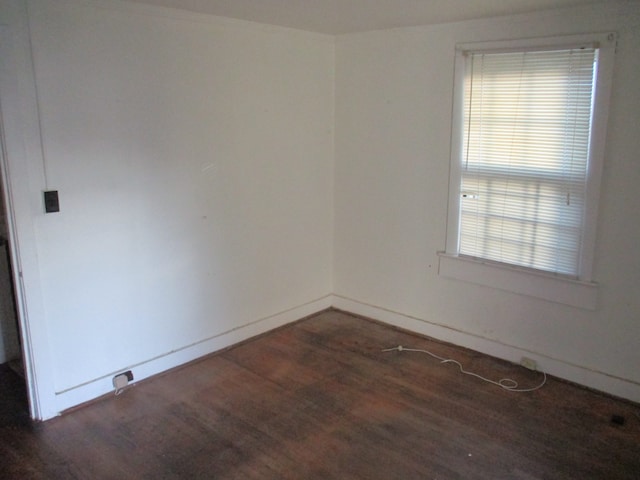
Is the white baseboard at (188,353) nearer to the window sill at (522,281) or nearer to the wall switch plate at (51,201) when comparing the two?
the wall switch plate at (51,201)

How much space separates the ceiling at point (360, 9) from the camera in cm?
299

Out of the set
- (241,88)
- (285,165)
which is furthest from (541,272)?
(241,88)

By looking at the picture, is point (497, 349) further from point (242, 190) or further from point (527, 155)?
point (242, 190)

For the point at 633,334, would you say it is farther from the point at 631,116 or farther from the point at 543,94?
the point at 543,94

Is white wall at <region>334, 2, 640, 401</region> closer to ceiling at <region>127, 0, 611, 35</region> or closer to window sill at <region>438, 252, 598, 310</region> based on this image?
window sill at <region>438, 252, 598, 310</region>

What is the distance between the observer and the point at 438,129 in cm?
377

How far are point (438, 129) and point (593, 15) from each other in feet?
3.88

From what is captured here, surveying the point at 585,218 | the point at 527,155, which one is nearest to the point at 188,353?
the point at 527,155

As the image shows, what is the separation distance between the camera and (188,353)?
143 inches

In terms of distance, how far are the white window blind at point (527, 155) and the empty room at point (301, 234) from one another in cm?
1

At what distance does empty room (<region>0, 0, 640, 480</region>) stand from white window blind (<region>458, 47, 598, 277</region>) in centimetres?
1

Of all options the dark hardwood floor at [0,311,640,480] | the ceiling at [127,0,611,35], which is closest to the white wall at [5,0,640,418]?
the ceiling at [127,0,611,35]

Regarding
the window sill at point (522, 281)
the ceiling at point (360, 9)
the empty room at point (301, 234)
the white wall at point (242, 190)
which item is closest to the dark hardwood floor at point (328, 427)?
the empty room at point (301, 234)

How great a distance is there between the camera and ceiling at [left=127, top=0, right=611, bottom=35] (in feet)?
9.80
